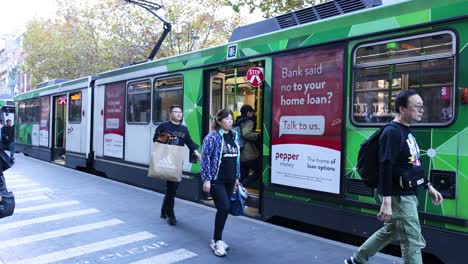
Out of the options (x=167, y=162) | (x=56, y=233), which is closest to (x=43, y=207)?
(x=56, y=233)

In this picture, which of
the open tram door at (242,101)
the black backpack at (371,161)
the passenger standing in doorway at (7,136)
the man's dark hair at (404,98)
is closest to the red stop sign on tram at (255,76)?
the open tram door at (242,101)

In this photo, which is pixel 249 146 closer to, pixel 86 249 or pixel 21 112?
pixel 86 249

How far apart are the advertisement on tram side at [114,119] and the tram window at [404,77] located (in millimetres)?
6480

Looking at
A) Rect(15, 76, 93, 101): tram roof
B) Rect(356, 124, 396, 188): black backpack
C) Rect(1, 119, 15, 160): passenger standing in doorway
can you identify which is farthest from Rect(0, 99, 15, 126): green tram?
Rect(356, 124, 396, 188): black backpack

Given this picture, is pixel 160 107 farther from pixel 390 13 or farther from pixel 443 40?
pixel 443 40

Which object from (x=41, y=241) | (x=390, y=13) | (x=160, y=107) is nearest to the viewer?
(x=390, y=13)

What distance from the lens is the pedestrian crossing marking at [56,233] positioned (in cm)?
554

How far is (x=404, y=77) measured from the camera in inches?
183

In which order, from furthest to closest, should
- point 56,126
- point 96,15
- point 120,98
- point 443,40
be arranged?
point 96,15 → point 56,126 → point 120,98 → point 443,40

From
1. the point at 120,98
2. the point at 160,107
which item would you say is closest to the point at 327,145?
the point at 160,107

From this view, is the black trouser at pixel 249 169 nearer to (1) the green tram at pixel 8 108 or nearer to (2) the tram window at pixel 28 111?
(2) the tram window at pixel 28 111

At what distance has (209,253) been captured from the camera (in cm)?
509

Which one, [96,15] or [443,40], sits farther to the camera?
[96,15]

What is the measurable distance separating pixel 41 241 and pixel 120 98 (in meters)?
5.23
